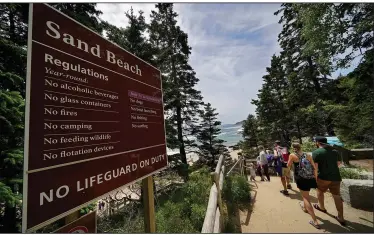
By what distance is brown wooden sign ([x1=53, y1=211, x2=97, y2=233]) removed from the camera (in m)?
1.52

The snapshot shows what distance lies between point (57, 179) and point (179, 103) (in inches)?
586

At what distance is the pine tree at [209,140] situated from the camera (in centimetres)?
2523

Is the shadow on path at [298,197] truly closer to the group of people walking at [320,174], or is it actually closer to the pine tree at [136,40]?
the group of people walking at [320,174]

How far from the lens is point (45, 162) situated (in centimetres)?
142

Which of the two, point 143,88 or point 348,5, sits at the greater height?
point 348,5

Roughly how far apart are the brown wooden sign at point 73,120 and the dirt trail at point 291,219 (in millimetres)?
3245

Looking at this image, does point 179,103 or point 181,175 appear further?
point 179,103

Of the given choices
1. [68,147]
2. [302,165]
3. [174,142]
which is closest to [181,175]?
[174,142]

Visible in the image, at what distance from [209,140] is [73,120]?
27.5 meters

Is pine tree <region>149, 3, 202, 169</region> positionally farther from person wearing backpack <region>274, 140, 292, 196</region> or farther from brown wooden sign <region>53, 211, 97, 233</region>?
brown wooden sign <region>53, 211, 97, 233</region>

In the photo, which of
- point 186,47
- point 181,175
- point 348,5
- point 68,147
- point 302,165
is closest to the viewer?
point 68,147

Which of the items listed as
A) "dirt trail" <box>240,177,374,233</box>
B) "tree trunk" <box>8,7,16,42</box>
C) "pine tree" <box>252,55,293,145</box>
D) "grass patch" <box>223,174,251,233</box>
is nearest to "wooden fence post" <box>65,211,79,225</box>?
"grass patch" <box>223,174,251,233</box>

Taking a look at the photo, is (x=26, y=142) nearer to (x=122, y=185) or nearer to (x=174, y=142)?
(x=122, y=185)

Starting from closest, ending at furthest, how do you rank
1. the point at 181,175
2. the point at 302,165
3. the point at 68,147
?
the point at 68,147 < the point at 302,165 < the point at 181,175
